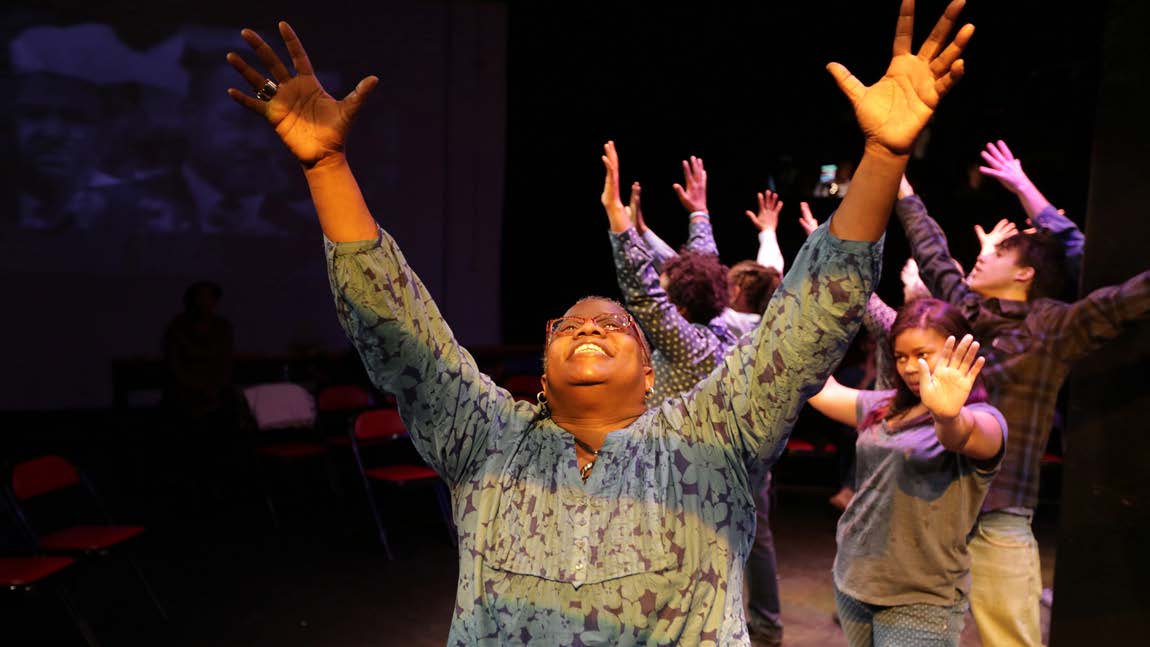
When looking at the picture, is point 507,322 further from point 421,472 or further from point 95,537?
point 95,537

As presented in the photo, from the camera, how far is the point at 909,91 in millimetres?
1262

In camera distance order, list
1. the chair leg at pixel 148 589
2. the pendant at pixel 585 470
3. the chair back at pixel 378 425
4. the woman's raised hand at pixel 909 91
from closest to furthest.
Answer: the woman's raised hand at pixel 909 91 → the pendant at pixel 585 470 → the chair leg at pixel 148 589 → the chair back at pixel 378 425

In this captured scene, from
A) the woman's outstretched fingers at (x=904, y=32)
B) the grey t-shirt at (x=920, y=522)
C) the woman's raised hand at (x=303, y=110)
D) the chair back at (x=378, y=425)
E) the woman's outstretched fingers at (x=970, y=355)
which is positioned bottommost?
the chair back at (x=378, y=425)

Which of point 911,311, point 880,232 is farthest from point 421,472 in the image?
point 880,232

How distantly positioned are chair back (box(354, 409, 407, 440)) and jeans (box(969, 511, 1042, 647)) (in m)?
3.58

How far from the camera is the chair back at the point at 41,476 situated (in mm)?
3857

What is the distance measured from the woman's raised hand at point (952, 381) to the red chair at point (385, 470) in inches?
141

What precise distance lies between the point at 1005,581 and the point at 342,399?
16.2ft

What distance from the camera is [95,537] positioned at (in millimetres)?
3889

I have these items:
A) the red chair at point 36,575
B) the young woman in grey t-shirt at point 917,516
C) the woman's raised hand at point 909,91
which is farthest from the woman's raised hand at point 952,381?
the red chair at point 36,575

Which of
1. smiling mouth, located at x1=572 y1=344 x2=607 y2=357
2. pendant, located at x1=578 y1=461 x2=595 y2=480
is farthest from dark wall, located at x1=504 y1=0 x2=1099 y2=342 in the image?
pendant, located at x1=578 y1=461 x2=595 y2=480

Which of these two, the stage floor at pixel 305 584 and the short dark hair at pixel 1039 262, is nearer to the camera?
the short dark hair at pixel 1039 262

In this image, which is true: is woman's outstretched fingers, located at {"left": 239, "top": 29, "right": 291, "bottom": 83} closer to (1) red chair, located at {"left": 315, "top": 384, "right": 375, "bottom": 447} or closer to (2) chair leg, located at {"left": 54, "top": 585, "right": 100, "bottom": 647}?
(2) chair leg, located at {"left": 54, "top": 585, "right": 100, "bottom": 647}

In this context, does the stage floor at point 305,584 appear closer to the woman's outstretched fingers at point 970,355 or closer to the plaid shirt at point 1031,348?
the plaid shirt at point 1031,348
